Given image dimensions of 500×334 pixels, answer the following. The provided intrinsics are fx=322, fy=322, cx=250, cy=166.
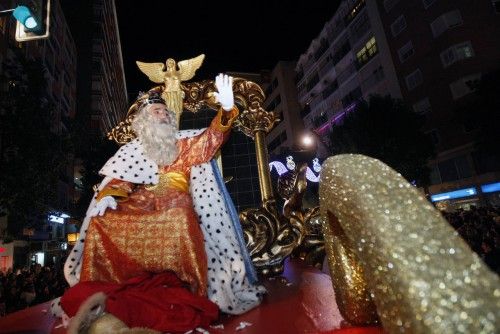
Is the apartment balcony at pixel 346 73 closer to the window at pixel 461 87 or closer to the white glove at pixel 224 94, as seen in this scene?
the window at pixel 461 87

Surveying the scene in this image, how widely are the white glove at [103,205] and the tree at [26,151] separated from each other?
404 inches

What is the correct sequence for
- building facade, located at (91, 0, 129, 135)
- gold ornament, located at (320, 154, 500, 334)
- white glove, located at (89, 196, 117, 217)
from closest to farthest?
gold ornament, located at (320, 154, 500, 334) < white glove, located at (89, 196, 117, 217) < building facade, located at (91, 0, 129, 135)

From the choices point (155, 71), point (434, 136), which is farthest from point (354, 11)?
point (155, 71)

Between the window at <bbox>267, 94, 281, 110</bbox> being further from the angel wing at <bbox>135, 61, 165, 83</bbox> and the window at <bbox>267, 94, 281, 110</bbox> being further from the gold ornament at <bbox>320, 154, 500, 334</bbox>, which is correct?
the gold ornament at <bbox>320, 154, 500, 334</bbox>

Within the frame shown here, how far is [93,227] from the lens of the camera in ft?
8.95

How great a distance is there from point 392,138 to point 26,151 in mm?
19921

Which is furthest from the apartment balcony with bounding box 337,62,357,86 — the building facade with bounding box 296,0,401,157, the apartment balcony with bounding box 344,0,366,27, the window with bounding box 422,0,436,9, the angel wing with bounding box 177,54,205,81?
the angel wing with bounding box 177,54,205,81

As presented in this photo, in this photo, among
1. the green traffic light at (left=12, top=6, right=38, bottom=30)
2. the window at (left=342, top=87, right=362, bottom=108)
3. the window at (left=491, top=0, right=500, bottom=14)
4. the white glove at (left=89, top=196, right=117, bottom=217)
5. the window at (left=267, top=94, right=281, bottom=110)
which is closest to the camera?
the white glove at (left=89, top=196, right=117, bottom=217)

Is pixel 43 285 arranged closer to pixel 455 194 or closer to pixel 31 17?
pixel 31 17

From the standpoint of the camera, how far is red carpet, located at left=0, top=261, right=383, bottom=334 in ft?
6.53

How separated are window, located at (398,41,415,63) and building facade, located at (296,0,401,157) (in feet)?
3.21

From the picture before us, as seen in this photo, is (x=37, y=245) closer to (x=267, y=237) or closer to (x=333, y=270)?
(x=267, y=237)

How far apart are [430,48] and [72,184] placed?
1315 inches

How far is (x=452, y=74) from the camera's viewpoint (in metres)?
22.6
